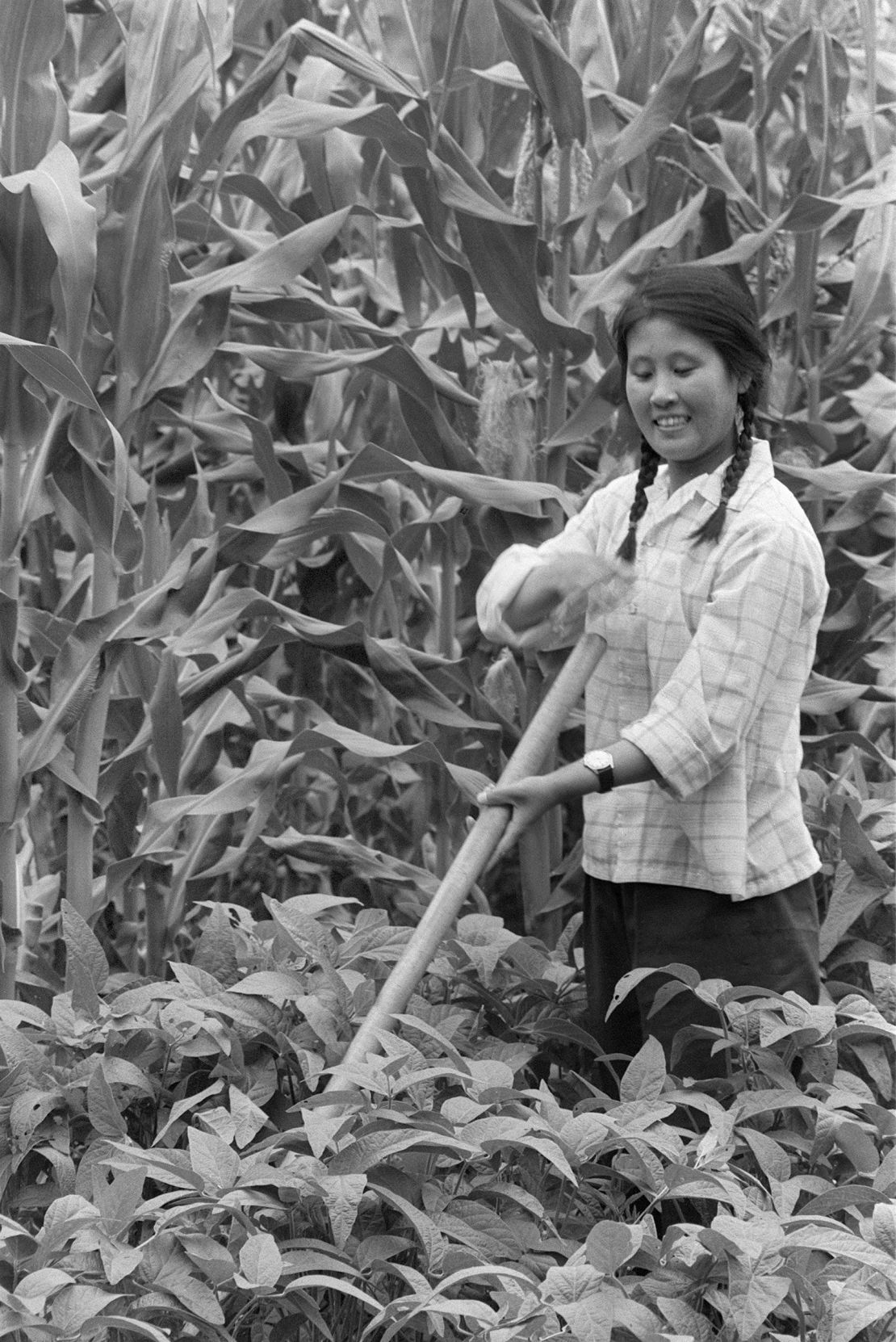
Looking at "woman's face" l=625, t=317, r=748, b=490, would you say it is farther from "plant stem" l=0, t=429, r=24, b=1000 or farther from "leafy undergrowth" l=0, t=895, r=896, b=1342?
"plant stem" l=0, t=429, r=24, b=1000

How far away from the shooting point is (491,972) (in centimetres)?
207

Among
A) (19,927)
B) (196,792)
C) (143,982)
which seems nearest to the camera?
(143,982)

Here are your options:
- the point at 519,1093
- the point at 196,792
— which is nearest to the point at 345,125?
the point at 196,792

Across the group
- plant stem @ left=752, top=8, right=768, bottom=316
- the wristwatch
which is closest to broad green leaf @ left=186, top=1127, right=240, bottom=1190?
the wristwatch

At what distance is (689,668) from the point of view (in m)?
1.76

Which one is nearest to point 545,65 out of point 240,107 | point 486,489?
point 240,107

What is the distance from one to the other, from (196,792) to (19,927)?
2.02 feet

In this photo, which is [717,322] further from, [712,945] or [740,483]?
[712,945]

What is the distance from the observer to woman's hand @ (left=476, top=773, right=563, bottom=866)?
5.46ft

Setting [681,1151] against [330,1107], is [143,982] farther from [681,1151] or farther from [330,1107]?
[681,1151]

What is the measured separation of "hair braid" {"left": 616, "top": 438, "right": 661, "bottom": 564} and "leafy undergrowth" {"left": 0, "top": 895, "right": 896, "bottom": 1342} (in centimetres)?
55

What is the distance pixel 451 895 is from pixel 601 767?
24 cm

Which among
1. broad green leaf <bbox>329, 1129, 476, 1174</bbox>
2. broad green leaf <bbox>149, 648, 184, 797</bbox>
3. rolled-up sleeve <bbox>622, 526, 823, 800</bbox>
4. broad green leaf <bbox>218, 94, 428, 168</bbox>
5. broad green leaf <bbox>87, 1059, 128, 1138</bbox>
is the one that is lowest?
broad green leaf <bbox>87, 1059, 128, 1138</bbox>

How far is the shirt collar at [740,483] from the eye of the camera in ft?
6.08
